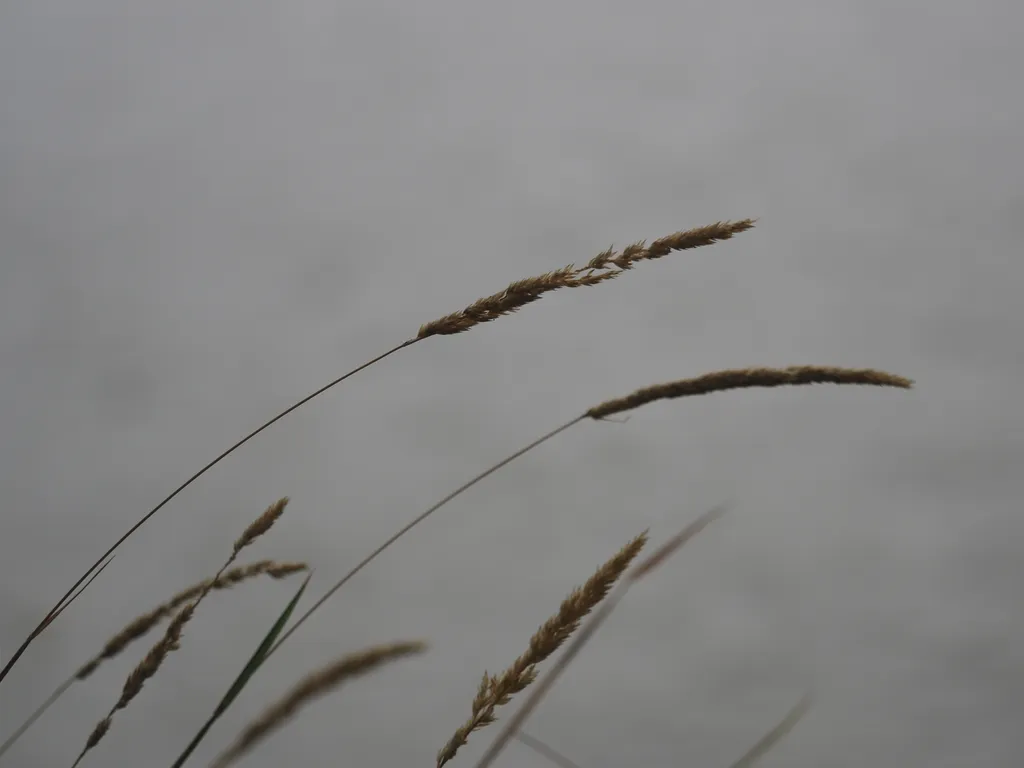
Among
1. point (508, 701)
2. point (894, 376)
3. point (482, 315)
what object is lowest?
point (508, 701)

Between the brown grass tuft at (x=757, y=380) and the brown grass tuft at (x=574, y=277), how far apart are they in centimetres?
12

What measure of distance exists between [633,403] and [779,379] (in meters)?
0.08

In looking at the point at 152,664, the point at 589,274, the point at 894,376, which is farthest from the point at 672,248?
the point at 152,664

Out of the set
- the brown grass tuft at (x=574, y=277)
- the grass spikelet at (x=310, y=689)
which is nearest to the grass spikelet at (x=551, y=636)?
the grass spikelet at (x=310, y=689)

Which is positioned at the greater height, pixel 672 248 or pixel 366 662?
pixel 672 248

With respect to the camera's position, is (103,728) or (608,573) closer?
(608,573)

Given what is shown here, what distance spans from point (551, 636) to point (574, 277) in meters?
0.25

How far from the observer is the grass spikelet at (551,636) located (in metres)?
0.40

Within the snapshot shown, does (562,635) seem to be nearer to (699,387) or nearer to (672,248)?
(699,387)

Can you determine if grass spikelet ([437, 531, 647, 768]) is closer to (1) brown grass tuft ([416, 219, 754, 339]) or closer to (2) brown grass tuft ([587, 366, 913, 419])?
(2) brown grass tuft ([587, 366, 913, 419])

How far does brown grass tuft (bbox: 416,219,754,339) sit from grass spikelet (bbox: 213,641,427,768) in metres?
0.22

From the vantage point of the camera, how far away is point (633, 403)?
45 centimetres

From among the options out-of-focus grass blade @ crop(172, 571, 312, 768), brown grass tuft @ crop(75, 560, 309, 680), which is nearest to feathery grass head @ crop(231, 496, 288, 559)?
brown grass tuft @ crop(75, 560, 309, 680)

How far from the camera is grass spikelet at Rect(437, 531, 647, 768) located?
1.31ft
